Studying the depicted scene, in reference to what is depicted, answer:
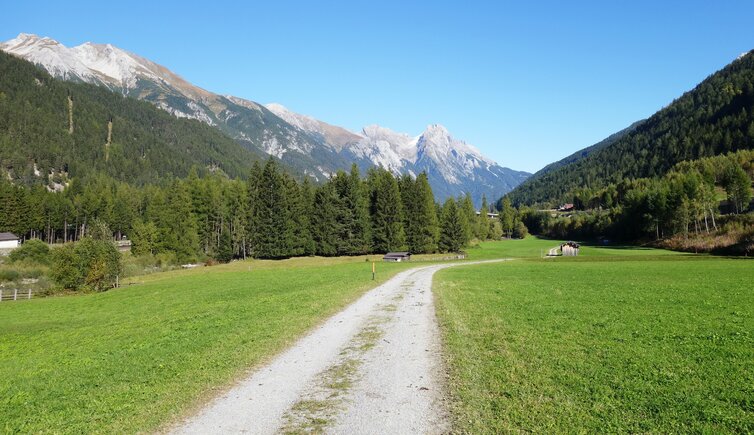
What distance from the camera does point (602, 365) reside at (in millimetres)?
12383

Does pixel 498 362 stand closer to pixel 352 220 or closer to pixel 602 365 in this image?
pixel 602 365

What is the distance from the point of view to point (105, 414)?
9789mm

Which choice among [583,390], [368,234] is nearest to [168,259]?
[368,234]

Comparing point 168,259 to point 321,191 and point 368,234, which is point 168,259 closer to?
point 321,191

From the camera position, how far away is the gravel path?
884cm

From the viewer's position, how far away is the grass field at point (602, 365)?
28.7 feet

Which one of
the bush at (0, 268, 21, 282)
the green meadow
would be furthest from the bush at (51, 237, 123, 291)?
the green meadow

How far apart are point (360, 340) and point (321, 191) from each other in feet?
261

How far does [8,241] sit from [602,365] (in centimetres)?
14421

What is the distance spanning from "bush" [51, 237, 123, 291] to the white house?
7592cm

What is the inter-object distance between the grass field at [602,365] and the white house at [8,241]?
13300 centimetres

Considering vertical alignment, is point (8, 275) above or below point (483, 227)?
below

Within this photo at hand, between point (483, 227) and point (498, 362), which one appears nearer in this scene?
point (498, 362)

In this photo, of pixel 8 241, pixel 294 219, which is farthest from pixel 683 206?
pixel 8 241
